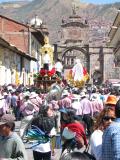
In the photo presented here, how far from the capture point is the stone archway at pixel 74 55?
4889 inches

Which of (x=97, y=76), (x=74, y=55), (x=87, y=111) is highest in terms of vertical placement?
(x=74, y=55)

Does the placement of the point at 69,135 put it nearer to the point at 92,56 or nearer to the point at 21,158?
the point at 21,158

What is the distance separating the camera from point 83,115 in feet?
63.5

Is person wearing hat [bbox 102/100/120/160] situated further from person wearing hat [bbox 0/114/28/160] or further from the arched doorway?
the arched doorway

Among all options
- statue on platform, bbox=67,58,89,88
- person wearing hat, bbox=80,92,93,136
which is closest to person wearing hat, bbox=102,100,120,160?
person wearing hat, bbox=80,92,93,136

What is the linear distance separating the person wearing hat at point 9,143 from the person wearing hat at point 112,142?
3.72 ft

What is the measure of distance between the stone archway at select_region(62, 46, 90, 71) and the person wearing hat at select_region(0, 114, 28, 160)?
11604 centimetres

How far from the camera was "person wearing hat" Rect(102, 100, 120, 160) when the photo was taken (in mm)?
5754

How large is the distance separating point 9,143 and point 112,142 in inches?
59.4

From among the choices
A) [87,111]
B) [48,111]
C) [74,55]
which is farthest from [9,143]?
[74,55]

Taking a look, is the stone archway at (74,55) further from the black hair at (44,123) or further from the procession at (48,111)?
the black hair at (44,123)

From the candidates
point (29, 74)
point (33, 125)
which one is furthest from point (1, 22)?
point (33, 125)

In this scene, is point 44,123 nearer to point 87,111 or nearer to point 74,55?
point 87,111

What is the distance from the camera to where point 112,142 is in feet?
19.1
